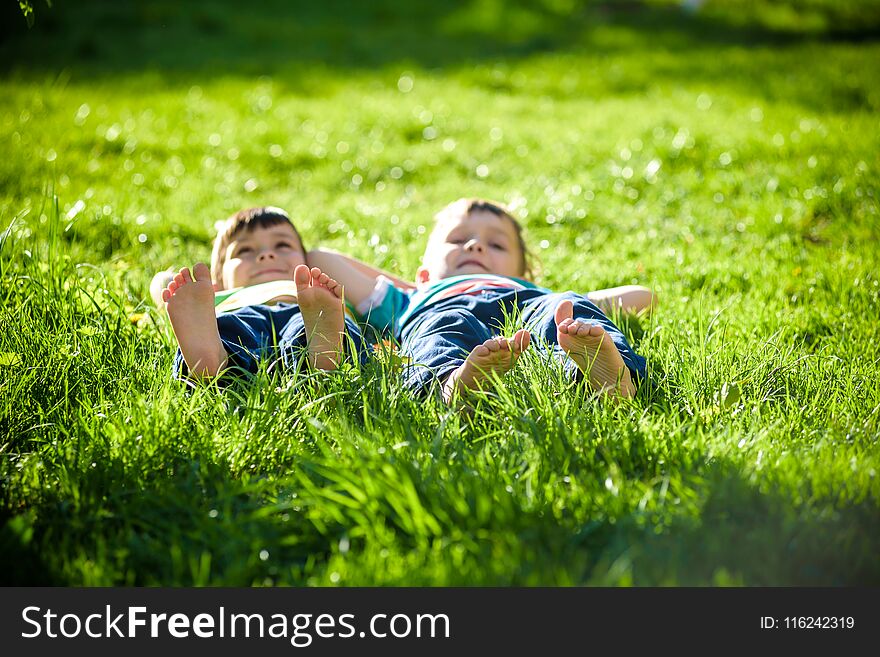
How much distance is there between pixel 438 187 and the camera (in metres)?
5.45

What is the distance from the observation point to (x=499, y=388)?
2365mm

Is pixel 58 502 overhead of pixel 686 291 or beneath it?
beneath

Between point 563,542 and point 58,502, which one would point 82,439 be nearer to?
point 58,502

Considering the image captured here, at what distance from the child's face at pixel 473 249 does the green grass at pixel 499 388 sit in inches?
16.5

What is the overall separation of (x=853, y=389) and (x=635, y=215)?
2.40m

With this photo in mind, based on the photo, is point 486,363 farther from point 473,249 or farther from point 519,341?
point 473,249

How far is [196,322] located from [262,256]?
0.84 meters

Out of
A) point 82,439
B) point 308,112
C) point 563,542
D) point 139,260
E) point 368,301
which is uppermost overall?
point 308,112

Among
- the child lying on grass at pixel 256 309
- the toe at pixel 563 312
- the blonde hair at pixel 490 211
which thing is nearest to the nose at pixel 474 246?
the blonde hair at pixel 490 211

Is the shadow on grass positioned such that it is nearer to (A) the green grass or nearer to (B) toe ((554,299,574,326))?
(A) the green grass

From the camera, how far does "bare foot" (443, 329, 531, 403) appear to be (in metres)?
2.37

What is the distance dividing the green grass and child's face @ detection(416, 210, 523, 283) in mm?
420

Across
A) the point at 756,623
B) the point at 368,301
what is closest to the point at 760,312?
the point at 368,301

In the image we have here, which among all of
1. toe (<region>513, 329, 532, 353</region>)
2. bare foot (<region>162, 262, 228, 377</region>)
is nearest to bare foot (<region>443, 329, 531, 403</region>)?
toe (<region>513, 329, 532, 353</region>)
